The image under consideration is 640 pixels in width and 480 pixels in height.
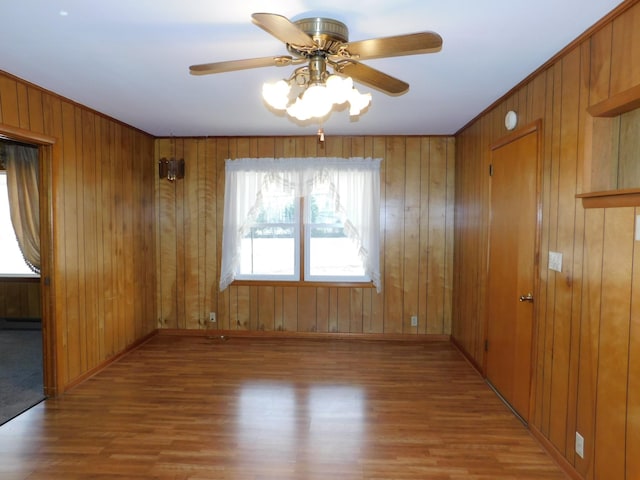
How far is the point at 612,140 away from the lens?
2.03m

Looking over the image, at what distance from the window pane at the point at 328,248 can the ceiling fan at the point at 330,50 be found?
273cm

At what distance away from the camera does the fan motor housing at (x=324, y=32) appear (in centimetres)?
170

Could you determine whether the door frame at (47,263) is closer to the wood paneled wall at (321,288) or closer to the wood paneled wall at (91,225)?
the wood paneled wall at (91,225)

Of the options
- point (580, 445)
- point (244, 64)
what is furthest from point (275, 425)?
point (244, 64)

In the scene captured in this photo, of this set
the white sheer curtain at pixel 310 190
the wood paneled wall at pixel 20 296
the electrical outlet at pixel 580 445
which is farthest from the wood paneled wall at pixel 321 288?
the electrical outlet at pixel 580 445

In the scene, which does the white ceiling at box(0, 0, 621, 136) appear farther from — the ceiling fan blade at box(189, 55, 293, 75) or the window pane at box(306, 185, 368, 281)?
the window pane at box(306, 185, 368, 281)

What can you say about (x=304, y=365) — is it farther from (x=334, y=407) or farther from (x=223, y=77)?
(x=223, y=77)

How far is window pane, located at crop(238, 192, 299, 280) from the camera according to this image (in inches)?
185

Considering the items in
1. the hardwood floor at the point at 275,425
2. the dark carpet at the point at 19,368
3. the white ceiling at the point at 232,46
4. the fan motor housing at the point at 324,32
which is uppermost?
the white ceiling at the point at 232,46

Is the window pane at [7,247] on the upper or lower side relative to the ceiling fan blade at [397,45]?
lower

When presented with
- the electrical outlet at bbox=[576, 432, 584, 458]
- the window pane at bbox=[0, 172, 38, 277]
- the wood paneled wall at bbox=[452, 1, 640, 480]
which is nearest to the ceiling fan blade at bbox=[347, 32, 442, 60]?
the wood paneled wall at bbox=[452, 1, 640, 480]

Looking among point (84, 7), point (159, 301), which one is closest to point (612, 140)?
point (84, 7)

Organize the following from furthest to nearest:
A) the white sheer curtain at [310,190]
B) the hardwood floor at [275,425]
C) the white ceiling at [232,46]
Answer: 1. the white sheer curtain at [310,190]
2. the hardwood floor at [275,425]
3. the white ceiling at [232,46]

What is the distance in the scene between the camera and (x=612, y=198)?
6.07ft
